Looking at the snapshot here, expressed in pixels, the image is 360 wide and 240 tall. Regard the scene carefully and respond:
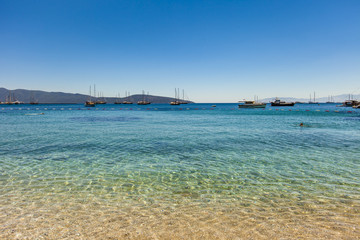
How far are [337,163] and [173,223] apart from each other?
35.5 feet

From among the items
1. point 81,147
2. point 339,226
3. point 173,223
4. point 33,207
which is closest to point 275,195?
point 339,226

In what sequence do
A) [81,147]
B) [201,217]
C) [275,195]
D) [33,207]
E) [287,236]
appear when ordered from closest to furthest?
[287,236]
[201,217]
[33,207]
[275,195]
[81,147]

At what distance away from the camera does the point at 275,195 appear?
703 cm

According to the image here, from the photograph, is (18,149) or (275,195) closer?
(275,195)

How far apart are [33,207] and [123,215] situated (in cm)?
301

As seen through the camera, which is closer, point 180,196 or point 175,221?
point 175,221

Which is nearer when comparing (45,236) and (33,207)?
(45,236)

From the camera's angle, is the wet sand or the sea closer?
the wet sand

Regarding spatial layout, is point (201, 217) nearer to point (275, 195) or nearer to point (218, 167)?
point (275, 195)

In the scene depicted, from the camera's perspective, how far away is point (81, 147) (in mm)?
15828

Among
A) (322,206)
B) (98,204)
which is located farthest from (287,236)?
(98,204)

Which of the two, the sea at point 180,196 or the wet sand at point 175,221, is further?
the sea at point 180,196

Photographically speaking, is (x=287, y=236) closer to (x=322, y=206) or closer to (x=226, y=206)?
(x=226, y=206)

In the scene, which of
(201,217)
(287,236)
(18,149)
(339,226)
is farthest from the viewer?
(18,149)
